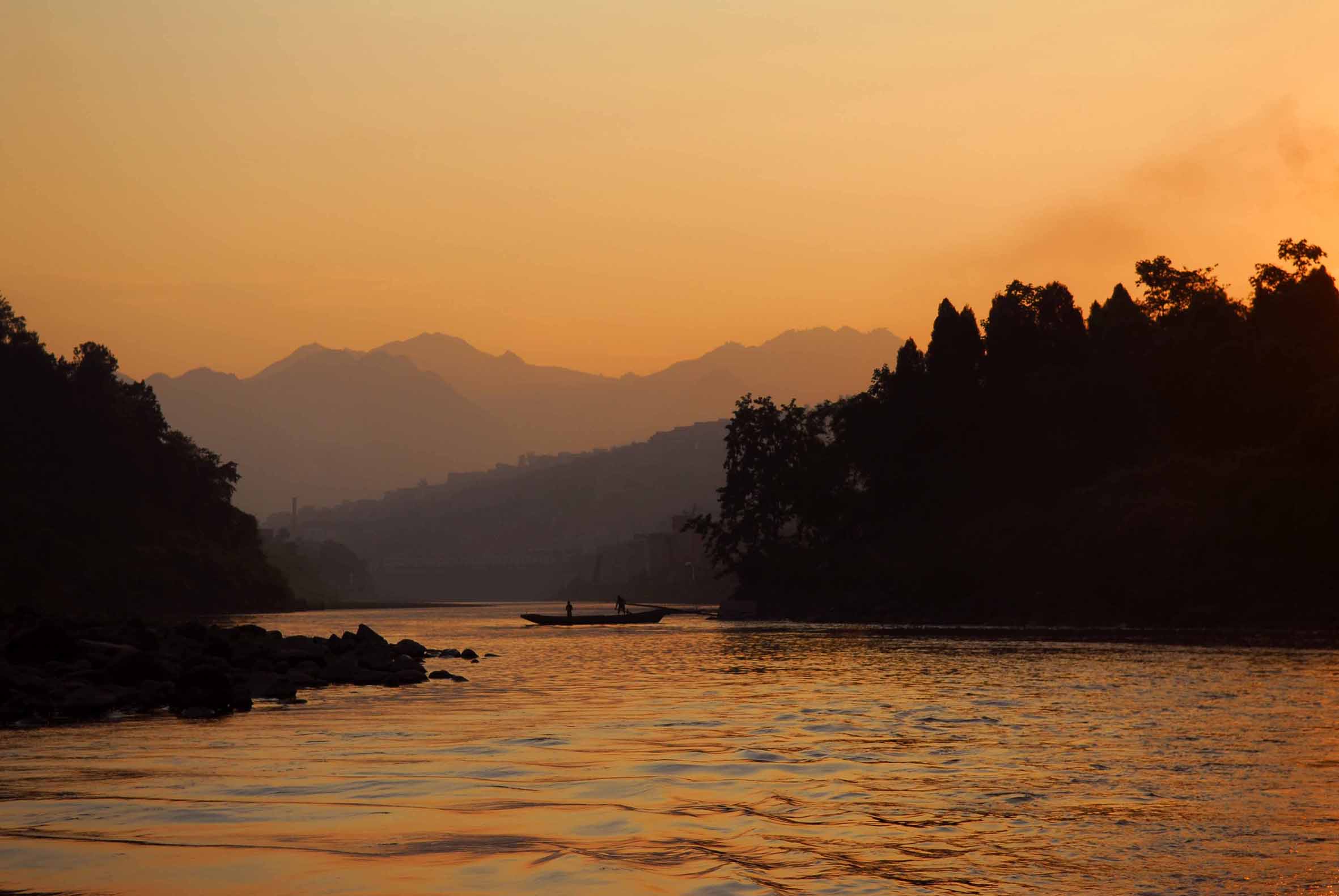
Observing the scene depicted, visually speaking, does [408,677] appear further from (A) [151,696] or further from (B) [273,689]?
(A) [151,696]

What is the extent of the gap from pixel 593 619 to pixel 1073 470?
50.1 m

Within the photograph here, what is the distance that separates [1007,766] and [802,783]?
4.36 metres

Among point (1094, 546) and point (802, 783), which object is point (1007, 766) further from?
point (1094, 546)

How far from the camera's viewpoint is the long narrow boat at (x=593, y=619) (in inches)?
4879

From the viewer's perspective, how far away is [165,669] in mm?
41125

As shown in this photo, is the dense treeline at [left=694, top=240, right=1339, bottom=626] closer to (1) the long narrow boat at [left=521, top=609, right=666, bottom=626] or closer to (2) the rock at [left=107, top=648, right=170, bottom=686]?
(1) the long narrow boat at [left=521, top=609, right=666, bottom=626]

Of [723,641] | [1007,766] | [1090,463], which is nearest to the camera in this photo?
[1007,766]

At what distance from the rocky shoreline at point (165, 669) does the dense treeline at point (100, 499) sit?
3457 inches

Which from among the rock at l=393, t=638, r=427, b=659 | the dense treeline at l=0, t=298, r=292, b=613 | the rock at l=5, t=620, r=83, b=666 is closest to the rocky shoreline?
the rock at l=5, t=620, r=83, b=666

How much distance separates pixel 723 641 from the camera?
87062 mm

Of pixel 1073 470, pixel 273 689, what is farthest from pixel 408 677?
pixel 1073 470

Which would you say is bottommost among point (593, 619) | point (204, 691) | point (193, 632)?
point (204, 691)

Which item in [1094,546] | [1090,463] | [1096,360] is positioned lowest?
[1094,546]

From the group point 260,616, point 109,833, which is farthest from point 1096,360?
point 109,833
